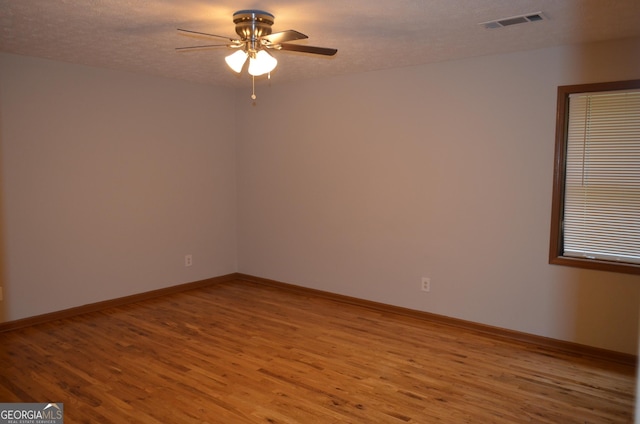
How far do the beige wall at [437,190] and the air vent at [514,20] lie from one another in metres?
0.80

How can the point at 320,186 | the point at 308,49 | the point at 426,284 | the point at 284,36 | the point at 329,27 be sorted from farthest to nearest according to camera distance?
the point at 320,186 → the point at 426,284 → the point at 329,27 → the point at 308,49 → the point at 284,36

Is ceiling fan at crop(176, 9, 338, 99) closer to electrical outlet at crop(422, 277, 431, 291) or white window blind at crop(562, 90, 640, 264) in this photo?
white window blind at crop(562, 90, 640, 264)

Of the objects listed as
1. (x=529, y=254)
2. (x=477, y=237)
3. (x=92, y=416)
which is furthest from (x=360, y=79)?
(x=92, y=416)

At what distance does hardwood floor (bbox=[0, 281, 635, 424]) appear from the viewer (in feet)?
9.19

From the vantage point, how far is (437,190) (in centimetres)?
434

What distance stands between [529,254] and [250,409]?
2517 millimetres

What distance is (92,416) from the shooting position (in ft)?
8.88

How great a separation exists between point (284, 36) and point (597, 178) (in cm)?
258

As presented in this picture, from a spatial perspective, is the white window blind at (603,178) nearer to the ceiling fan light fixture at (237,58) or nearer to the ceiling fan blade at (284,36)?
the ceiling fan blade at (284,36)

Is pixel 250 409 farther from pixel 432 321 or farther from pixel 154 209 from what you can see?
pixel 154 209

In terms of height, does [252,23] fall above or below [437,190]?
above

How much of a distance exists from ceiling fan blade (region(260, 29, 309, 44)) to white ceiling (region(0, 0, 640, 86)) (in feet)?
0.57

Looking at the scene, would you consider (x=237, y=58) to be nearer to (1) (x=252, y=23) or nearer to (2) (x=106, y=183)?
(1) (x=252, y=23)

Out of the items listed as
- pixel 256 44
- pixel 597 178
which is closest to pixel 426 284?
pixel 597 178
